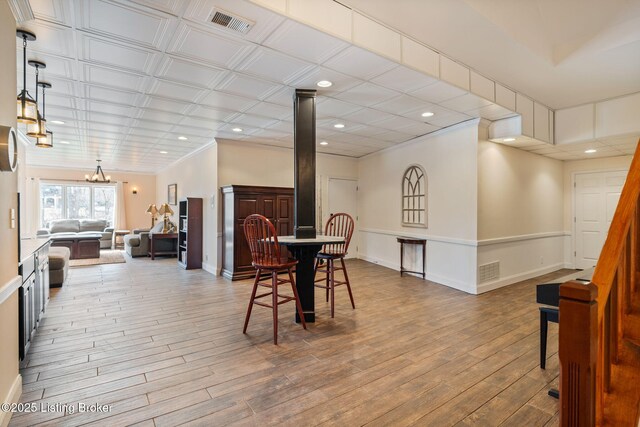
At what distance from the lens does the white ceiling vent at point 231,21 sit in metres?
2.31

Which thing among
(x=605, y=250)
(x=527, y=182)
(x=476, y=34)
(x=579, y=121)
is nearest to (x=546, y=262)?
(x=527, y=182)

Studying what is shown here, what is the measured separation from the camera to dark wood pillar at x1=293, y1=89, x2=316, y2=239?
3.53 m

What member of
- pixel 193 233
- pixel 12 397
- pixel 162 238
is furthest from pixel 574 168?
pixel 162 238

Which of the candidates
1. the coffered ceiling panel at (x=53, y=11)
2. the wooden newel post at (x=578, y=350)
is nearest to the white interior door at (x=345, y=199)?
the coffered ceiling panel at (x=53, y=11)

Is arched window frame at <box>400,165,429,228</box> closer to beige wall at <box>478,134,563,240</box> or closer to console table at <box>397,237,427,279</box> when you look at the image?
console table at <box>397,237,427,279</box>

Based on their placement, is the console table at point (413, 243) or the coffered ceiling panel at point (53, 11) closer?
the coffered ceiling panel at point (53, 11)

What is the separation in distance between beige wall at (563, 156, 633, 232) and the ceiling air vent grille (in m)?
2.85

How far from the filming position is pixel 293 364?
2.58 meters

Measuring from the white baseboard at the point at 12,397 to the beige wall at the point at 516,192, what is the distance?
17.3 ft

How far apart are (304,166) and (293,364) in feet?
6.68

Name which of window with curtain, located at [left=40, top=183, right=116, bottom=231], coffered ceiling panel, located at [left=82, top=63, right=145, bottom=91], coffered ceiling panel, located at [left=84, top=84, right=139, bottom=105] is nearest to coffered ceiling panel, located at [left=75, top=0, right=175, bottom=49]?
coffered ceiling panel, located at [left=82, top=63, right=145, bottom=91]

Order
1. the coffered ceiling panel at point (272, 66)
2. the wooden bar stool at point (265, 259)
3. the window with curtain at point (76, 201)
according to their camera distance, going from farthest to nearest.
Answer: the window with curtain at point (76, 201)
the wooden bar stool at point (265, 259)
the coffered ceiling panel at point (272, 66)

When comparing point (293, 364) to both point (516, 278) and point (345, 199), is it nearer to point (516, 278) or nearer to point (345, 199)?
point (516, 278)

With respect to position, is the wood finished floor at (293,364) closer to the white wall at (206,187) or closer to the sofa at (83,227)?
the white wall at (206,187)
